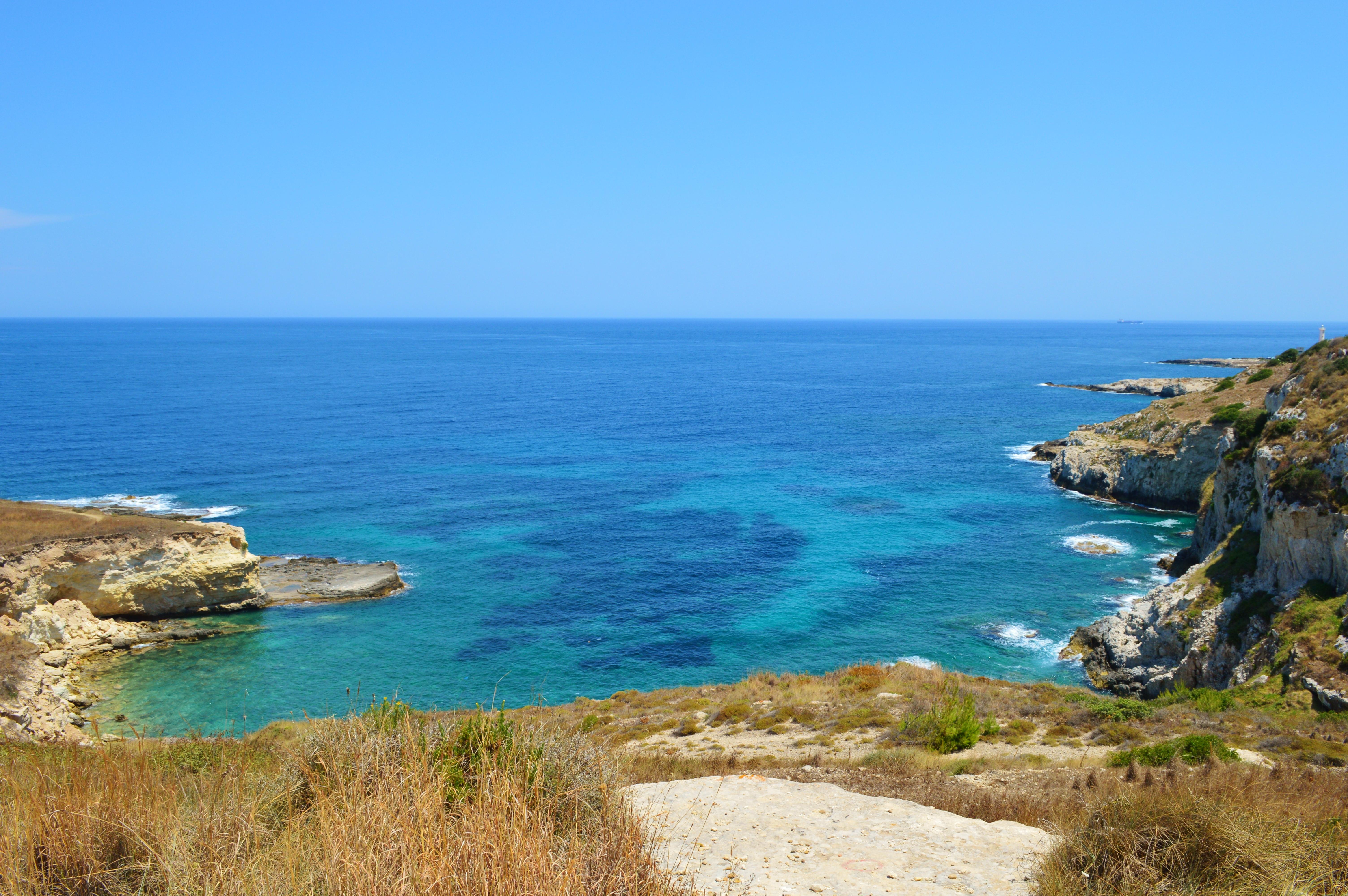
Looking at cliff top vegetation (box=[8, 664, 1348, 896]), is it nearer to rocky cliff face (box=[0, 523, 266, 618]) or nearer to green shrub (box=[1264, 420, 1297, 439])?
green shrub (box=[1264, 420, 1297, 439])

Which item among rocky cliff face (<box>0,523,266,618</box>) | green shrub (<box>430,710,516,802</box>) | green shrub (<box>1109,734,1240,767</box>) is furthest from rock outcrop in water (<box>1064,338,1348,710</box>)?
rocky cliff face (<box>0,523,266,618</box>)

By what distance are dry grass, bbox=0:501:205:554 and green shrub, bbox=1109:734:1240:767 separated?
1730 inches

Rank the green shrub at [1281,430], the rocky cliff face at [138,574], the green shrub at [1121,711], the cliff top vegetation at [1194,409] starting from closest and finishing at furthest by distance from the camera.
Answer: the green shrub at [1121,711]
the green shrub at [1281,430]
the rocky cliff face at [138,574]
the cliff top vegetation at [1194,409]

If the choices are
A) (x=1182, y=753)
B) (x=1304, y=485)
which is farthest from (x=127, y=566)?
(x=1304, y=485)

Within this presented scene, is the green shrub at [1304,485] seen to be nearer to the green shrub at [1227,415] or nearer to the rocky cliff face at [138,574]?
the green shrub at [1227,415]

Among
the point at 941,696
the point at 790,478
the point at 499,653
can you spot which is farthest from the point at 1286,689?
the point at 790,478

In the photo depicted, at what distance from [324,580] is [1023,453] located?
67.3 metres

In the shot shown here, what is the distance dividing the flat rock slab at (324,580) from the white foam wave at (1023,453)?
197 feet

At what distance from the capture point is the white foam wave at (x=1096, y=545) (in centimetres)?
5116

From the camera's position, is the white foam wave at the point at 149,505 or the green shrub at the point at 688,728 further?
the white foam wave at the point at 149,505

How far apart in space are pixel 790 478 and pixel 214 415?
70.0 meters

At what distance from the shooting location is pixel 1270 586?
28.9m

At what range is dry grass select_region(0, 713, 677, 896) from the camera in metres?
5.43

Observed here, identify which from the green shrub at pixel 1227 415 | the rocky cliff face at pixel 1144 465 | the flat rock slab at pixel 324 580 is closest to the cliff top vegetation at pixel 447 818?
the flat rock slab at pixel 324 580
